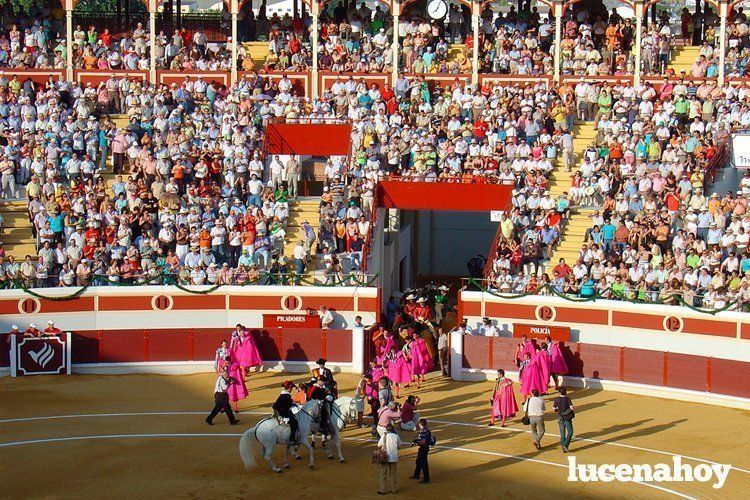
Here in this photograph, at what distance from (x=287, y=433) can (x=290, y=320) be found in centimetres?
941

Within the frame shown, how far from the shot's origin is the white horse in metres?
25.6

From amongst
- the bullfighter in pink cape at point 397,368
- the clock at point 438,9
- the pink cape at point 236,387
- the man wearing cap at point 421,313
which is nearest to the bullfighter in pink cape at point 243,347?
the pink cape at point 236,387

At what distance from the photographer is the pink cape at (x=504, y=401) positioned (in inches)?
1162

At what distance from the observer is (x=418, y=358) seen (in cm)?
3275

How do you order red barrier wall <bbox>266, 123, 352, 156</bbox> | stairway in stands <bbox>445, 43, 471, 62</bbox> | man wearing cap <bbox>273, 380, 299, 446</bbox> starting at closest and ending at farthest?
man wearing cap <bbox>273, 380, 299, 446</bbox> < red barrier wall <bbox>266, 123, 352, 156</bbox> < stairway in stands <bbox>445, 43, 471, 62</bbox>

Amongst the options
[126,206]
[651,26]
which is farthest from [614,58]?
[126,206]

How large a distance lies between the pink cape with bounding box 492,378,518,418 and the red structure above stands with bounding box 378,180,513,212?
33.3 ft

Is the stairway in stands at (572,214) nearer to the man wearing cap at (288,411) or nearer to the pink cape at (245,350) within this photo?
the pink cape at (245,350)

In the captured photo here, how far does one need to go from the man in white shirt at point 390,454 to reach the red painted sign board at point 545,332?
31.8ft

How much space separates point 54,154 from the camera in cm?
3909

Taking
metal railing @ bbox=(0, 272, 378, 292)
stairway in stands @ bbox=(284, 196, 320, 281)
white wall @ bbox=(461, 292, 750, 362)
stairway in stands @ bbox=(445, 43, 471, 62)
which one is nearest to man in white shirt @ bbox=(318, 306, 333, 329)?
metal railing @ bbox=(0, 272, 378, 292)

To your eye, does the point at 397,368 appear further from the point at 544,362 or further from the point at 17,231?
the point at 17,231

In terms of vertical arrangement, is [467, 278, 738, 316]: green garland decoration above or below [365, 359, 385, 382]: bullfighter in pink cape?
above

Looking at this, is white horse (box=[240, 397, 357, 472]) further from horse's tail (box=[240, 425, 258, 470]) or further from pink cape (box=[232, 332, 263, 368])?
pink cape (box=[232, 332, 263, 368])
